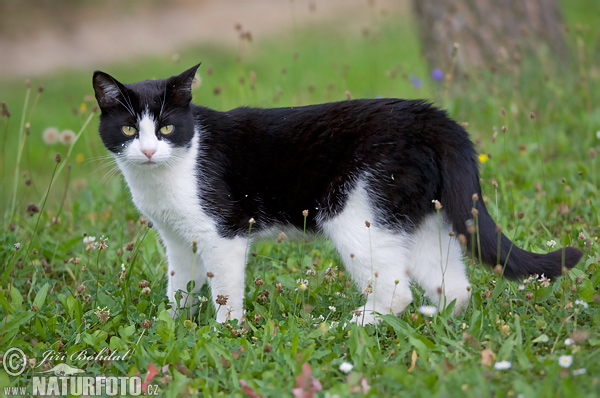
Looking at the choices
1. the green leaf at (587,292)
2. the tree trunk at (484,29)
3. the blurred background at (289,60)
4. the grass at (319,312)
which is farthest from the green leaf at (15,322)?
the tree trunk at (484,29)

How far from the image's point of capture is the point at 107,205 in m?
4.42

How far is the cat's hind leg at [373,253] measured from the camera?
2.77 metres

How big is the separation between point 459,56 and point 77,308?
4.21 m

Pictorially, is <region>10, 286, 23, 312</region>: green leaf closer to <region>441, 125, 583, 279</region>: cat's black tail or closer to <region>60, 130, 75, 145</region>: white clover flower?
<region>60, 130, 75, 145</region>: white clover flower

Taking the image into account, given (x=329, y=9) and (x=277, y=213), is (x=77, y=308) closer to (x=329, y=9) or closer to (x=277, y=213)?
(x=277, y=213)

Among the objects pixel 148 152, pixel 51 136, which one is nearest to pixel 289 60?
pixel 51 136

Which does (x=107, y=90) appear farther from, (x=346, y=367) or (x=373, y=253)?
(x=346, y=367)

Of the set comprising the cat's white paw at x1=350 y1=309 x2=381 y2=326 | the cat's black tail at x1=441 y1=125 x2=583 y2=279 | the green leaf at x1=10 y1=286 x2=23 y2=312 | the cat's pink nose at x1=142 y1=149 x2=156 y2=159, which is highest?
the cat's pink nose at x1=142 y1=149 x2=156 y2=159

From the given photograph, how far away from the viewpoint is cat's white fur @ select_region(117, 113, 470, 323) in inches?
109

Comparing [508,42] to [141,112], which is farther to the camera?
[508,42]

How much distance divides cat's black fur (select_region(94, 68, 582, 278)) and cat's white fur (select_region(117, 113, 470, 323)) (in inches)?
2.1

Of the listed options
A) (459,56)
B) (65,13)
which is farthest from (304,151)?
(65,13)

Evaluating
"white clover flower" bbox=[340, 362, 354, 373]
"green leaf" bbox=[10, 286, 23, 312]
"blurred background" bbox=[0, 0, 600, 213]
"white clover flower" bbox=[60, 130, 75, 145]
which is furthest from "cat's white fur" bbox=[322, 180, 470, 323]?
"white clover flower" bbox=[60, 130, 75, 145]

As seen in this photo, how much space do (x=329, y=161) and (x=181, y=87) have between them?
768 mm
